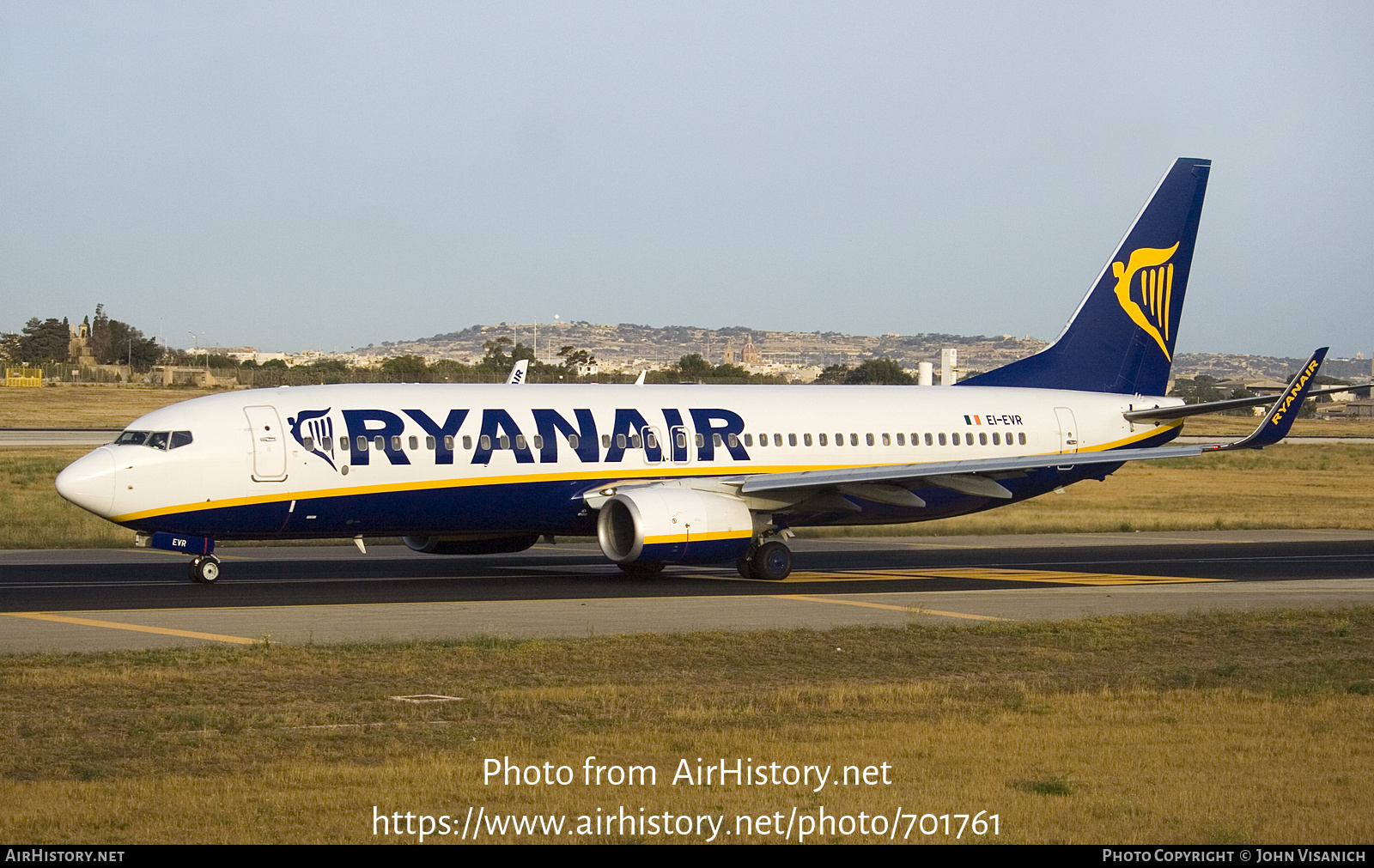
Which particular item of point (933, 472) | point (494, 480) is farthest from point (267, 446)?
point (933, 472)

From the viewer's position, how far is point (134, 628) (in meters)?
20.7

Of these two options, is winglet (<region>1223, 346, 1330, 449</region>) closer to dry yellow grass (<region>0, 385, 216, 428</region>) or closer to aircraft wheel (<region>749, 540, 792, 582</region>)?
aircraft wheel (<region>749, 540, 792, 582</region>)

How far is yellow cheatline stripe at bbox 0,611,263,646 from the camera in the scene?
64.3ft

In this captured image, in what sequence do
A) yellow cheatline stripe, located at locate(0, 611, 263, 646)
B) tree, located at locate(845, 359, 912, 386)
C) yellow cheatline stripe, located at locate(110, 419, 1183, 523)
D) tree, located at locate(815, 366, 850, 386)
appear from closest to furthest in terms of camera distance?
1. yellow cheatline stripe, located at locate(0, 611, 263, 646)
2. yellow cheatline stripe, located at locate(110, 419, 1183, 523)
3. tree, located at locate(845, 359, 912, 386)
4. tree, located at locate(815, 366, 850, 386)

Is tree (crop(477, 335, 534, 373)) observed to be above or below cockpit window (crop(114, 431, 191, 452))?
above

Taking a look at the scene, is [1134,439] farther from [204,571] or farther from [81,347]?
[81,347]

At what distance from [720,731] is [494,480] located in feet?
47.6

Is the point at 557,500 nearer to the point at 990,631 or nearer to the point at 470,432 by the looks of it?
the point at 470,432

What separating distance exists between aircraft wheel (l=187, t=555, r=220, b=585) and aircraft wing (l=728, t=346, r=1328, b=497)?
972 cm

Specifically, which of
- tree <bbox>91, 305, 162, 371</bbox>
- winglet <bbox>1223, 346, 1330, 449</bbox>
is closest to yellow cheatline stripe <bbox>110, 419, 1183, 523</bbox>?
winglet <bbox>1223, 346, 1330, 449</bbox>

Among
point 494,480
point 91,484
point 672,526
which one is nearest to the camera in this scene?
point 91,484

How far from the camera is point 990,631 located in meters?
21.0

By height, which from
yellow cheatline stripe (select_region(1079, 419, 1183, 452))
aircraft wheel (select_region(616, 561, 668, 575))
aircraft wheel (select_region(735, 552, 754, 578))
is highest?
yellow cheatline stripe (select_region(1079, 419, 1183, 452))
